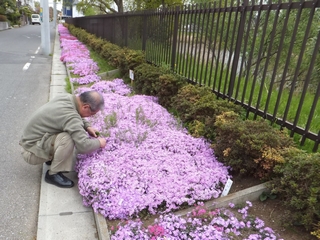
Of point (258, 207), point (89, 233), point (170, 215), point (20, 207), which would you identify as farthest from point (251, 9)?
point (20, 207)

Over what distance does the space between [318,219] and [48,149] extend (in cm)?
274

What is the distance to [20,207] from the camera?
117 inches

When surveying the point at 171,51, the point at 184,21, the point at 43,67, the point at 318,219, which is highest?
the point at 184,21

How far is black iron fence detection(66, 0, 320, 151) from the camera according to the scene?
136 inches

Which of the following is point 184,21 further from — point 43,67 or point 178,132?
point 43,67

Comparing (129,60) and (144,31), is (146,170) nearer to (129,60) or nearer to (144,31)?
(129,60)

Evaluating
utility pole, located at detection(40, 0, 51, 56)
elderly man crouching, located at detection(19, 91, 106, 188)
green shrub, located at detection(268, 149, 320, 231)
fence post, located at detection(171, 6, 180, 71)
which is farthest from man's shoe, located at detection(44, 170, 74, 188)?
utility pole, located at detection(40, 0, 51, 56)

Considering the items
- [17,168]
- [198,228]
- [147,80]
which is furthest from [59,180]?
[147,80]

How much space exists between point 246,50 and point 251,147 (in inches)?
Answer: 183

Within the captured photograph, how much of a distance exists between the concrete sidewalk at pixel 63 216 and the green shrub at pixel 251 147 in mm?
1609

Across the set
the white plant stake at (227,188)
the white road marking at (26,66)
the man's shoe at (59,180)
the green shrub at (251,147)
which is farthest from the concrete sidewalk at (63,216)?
the white road marking at (26,66)

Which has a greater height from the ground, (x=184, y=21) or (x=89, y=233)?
(x=184, y=21)

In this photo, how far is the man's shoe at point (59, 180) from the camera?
3270mm

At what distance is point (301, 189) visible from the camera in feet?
7.89
